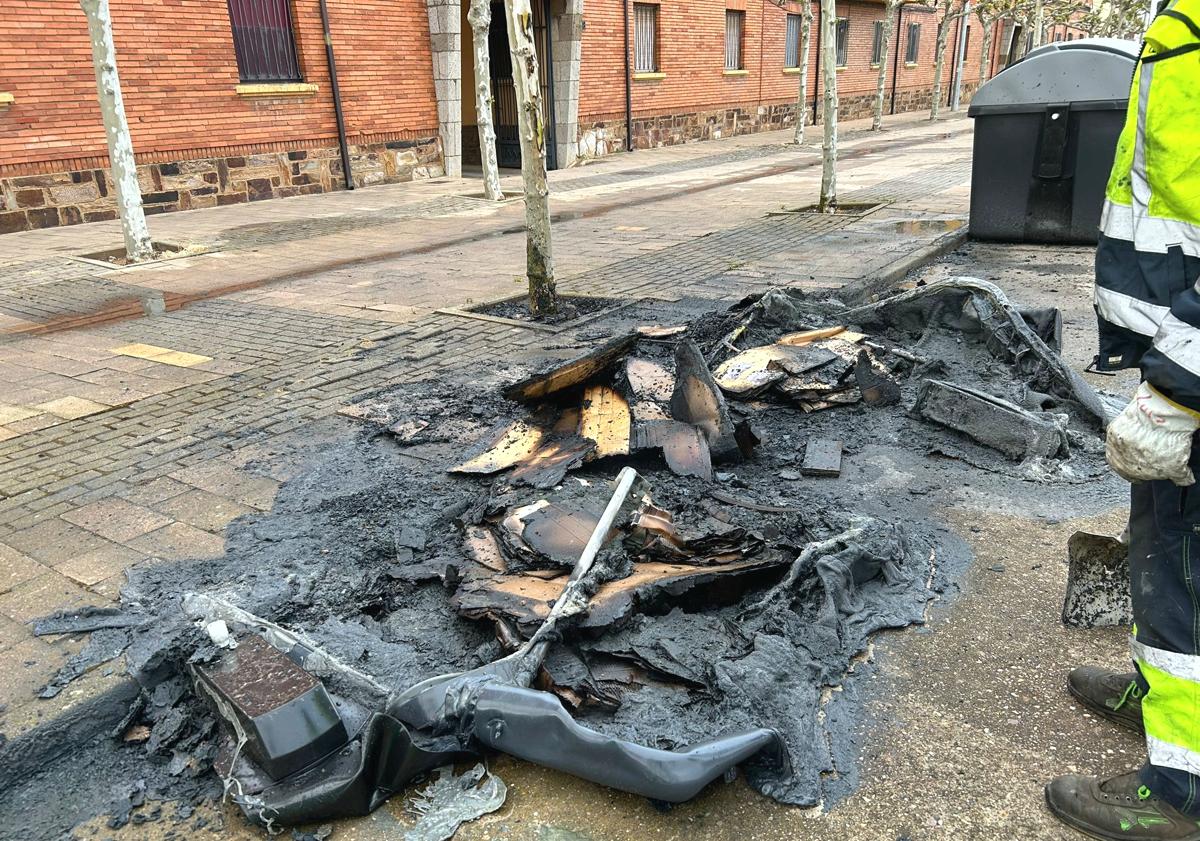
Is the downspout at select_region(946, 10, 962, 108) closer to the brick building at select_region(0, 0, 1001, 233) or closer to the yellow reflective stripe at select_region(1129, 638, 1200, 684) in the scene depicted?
the brick building at select_region(0, 0, 1001, 233)

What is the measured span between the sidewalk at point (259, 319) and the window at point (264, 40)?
2.06 metres

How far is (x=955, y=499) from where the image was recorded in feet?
12.6

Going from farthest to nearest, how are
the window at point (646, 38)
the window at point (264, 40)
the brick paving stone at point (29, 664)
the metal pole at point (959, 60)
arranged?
1. the metal pole at point (959, 60)
2. the window at point (646, 38)
3. the window at point (264, 40)
4. the brick paving stone at point (29, 664)

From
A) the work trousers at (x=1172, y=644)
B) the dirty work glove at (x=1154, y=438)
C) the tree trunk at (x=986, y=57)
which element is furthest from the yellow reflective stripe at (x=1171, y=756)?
the tree trunk at (x=986, y=57)

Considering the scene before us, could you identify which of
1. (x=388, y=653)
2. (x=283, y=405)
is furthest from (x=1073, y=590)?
(x=283, y=405)

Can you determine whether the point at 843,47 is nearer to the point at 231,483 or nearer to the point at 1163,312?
the point at 231,483

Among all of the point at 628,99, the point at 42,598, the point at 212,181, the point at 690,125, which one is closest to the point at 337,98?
the point at 212,181

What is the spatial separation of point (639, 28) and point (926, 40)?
20796 millimetres

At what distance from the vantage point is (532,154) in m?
6.60

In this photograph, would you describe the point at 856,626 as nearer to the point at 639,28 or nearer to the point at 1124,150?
the point at 1124,150

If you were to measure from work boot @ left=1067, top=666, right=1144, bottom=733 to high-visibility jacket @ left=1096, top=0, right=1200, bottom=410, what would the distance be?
3.27 ft

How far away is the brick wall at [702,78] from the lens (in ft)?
64.9

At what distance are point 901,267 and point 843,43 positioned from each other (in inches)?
1019

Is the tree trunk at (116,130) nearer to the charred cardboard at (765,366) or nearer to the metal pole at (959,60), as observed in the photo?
the charred cardboard at (765,366)
